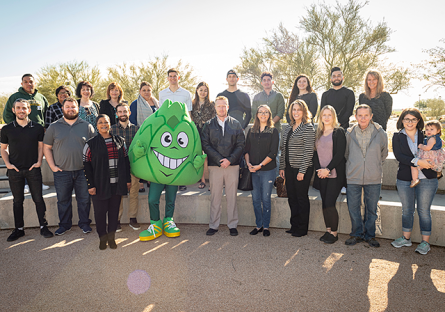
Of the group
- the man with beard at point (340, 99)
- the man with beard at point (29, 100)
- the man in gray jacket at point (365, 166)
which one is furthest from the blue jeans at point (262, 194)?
the man with beard at point (29, 100)

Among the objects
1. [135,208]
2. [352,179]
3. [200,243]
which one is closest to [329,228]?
[352,179]

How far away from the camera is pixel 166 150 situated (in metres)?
3.59

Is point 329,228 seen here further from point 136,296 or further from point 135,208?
point 135,208

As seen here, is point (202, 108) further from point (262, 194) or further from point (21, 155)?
point (21, 155)

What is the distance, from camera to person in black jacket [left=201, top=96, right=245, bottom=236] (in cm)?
389

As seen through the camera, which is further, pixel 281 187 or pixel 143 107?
pixel 143 107

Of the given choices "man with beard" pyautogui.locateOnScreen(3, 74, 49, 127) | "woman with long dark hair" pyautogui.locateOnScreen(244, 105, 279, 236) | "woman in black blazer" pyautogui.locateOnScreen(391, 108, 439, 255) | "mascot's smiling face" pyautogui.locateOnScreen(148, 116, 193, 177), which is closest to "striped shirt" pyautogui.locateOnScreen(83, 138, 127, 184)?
"mascot's smiling face" pyautogui.locateOnScreen(148, 116, 193, 177)

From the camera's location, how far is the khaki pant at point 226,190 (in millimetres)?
3988

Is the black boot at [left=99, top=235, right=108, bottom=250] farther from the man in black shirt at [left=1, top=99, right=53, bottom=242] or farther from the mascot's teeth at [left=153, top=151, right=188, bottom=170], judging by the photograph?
the mascot's teeth at [left=153, top=151, right=188, bottom=170]

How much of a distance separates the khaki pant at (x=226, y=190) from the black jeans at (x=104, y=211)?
127 cm

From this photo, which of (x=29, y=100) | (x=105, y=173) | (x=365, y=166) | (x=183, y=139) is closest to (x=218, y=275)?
(x=183, y=139)

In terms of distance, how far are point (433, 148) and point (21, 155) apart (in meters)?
5.14

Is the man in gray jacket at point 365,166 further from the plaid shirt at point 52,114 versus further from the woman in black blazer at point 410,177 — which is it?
the plaid shirt at point 52,114

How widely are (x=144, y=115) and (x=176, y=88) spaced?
2.29 ft
